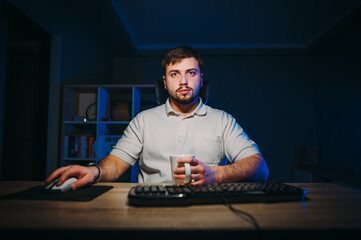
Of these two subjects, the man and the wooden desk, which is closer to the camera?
the wooden desk

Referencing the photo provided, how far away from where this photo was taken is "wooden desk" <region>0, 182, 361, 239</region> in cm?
48

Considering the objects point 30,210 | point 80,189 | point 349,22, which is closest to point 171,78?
point 80,189

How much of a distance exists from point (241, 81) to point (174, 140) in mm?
3508

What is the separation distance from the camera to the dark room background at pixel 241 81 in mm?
2643

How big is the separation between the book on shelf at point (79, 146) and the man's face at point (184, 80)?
5.58 ft

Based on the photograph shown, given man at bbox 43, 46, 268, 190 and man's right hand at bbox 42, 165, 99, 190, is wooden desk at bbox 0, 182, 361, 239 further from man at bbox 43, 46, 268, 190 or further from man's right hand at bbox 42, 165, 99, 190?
man at bbox 43, 46, 268, 190

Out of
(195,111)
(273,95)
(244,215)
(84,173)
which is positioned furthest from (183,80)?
(273,95)

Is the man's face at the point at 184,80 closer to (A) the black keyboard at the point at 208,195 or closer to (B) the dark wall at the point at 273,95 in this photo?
(A) the black keyboard at the point at 208,195

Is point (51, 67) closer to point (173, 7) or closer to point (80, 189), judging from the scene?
point (173, 7)

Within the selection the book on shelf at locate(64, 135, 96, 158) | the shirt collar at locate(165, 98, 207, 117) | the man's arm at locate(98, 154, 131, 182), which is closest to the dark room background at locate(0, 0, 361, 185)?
the book on shelf at locate(64, 135, 96, 158)

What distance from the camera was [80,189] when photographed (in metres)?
0.86

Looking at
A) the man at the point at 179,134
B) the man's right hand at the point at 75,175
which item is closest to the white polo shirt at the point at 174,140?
the man at the point at 179,134

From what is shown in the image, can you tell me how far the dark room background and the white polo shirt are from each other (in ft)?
4.49

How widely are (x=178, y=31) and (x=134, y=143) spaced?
2.95 m
